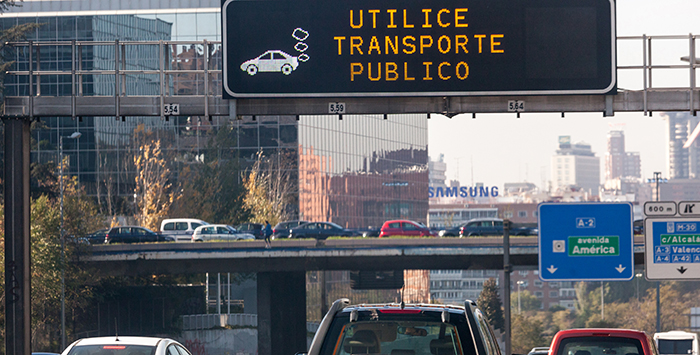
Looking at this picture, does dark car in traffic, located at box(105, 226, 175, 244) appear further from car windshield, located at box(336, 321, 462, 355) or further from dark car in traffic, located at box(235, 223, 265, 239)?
car windshield, located at box(336, 321, 462, 355)

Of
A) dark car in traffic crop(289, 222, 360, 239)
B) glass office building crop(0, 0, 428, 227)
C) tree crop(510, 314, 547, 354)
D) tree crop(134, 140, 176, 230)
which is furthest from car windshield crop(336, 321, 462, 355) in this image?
tree crop(510, 314, 547, 354)

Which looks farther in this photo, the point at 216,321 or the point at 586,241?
the point at 216,321

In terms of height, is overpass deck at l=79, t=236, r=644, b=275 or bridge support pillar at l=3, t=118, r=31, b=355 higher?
bridge support pillar at l=3, t=118, r=31, b=355

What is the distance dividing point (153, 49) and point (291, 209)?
1997cm

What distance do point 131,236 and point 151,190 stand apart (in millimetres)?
Result: 18912

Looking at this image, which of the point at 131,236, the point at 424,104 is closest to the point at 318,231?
the point at 131,236

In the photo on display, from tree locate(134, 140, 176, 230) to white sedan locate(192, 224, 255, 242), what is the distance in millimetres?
13276

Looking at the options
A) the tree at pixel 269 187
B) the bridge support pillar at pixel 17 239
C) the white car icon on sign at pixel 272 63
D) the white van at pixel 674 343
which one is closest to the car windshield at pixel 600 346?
the white car icon on sign at pixel 272 63

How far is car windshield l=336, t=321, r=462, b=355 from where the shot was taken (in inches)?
320

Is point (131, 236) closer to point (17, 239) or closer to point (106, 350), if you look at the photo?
point (17, 239)

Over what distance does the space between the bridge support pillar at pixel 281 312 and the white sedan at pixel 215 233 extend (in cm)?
782

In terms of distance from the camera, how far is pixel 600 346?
14047 millimetres

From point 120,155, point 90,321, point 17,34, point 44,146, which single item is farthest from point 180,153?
point 17,34

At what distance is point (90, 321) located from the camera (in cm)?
6388
